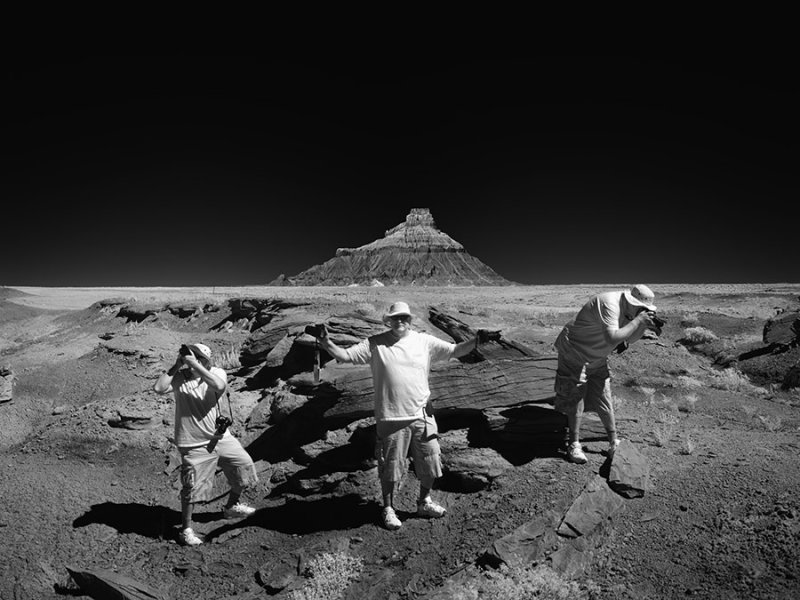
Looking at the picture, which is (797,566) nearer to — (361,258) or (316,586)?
(316,586)

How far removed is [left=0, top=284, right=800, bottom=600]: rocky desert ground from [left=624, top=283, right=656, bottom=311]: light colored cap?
1.70 metres

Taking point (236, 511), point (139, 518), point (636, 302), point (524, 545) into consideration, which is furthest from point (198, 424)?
point (636, 302)

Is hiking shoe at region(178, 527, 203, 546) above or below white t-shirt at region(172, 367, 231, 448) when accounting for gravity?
below

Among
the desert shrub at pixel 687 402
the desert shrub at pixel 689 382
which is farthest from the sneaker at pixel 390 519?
the desert shrub at pixel 689 382

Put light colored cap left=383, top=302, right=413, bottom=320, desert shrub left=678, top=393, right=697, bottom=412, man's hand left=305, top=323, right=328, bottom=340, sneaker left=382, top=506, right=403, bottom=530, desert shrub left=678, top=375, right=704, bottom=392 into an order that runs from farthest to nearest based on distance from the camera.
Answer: desert shrub left=678, top=375, right=704, bottom=392 → desert shrub left=678, top=393, right=697, bottom=412 → sneaker left=382, top=506, right=403, bottom=530 → light colored cap left=383, top=302, right=413, bottom=320 → man's hand left=305, top=323, right=328, bottom=340

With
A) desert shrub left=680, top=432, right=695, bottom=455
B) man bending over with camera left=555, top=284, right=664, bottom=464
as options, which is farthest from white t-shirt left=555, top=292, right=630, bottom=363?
desert shrub left=680, top=432, right=695, bottom=455

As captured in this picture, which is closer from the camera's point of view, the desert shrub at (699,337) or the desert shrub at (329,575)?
the desert shrub at (329,575)

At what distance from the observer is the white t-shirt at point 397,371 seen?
476 centimetres

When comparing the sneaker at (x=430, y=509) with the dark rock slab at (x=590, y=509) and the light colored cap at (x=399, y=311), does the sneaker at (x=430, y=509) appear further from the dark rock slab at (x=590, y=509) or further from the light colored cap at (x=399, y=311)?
the light colored cap at (x=399, y=311)

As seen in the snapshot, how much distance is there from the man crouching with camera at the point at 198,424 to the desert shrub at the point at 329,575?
4.63 feet

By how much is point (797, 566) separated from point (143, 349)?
14079 millimetres

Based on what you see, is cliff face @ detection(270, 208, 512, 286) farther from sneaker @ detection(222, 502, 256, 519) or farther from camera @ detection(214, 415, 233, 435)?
camera @ detection(214, 415, 233, 435)

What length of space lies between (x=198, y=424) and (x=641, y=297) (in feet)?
16.3

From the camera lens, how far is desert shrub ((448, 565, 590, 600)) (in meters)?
3.85
